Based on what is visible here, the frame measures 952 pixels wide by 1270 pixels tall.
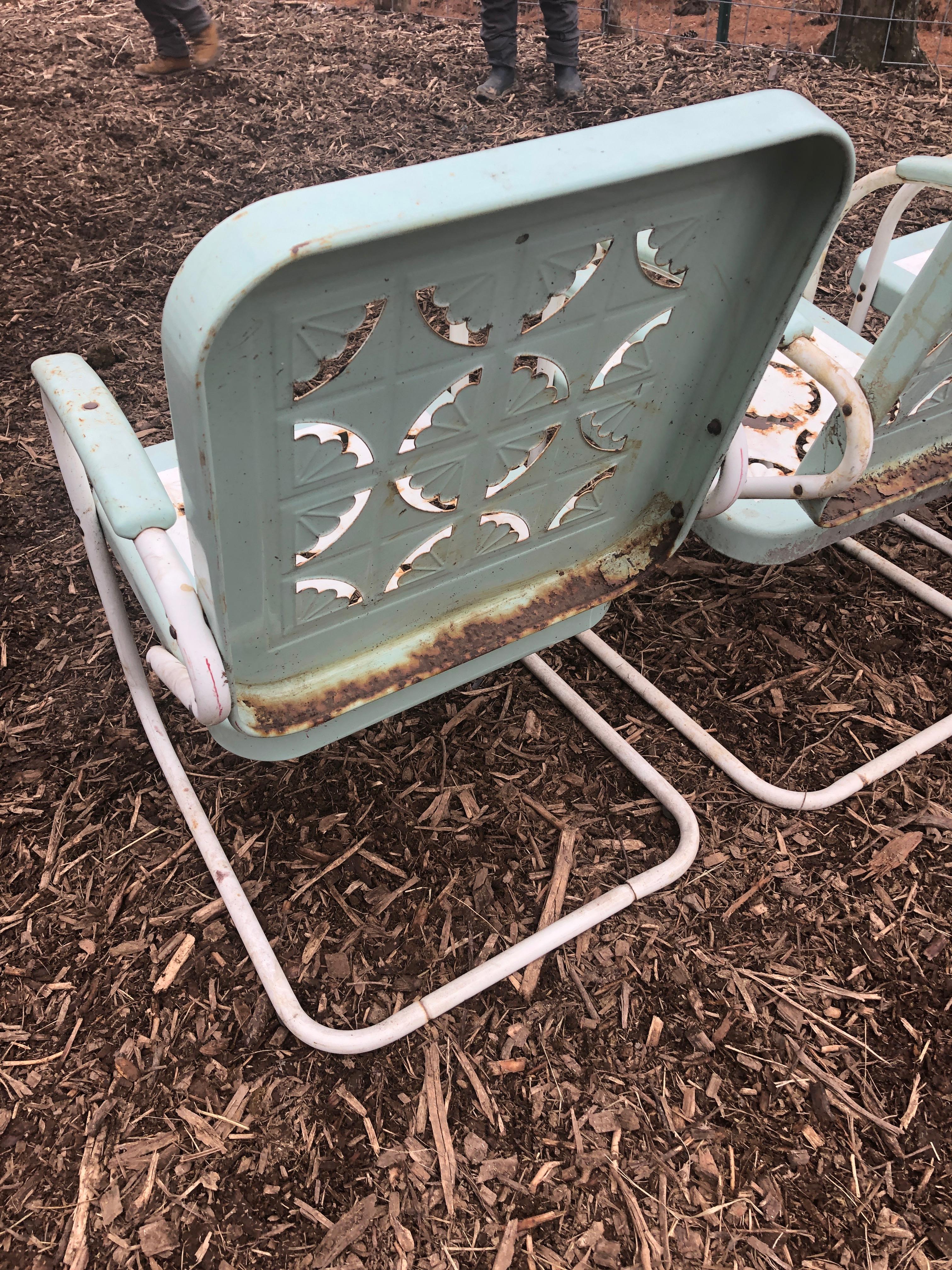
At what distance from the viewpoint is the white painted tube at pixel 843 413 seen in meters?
1.16

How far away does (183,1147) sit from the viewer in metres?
1.48

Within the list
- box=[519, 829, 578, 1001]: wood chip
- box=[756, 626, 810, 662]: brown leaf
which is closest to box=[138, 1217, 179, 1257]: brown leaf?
box=[519, 829, 578, 1001]: wood chip

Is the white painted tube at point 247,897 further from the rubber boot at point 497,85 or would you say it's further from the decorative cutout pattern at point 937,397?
the rubber boot at point 497,85

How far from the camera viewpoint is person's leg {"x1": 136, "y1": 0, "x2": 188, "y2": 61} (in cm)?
439

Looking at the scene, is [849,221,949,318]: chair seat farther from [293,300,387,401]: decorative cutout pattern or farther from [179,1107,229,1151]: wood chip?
[179,1107,229,1151]: wood chip

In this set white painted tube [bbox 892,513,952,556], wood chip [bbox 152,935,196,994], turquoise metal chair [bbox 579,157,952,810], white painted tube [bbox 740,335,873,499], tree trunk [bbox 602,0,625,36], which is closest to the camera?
white painted tube [bbox 740,335,873,499]

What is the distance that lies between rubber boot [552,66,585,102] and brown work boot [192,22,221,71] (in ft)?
5.43

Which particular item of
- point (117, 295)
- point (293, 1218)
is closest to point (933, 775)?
point (293, 1218)

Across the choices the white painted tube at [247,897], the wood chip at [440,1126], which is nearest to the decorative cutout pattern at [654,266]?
the white painted tube at [247,897]

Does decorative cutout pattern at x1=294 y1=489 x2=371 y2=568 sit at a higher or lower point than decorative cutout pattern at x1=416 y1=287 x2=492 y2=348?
lower

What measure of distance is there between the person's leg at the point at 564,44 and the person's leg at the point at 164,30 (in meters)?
1.70

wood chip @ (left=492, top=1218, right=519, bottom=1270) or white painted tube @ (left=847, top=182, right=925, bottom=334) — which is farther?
white painted tube @ (left=847, top=182, right=925, bottom=334)

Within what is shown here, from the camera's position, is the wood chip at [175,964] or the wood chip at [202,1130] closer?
the wood chip at [202,1130]

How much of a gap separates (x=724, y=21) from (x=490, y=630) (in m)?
5.16
